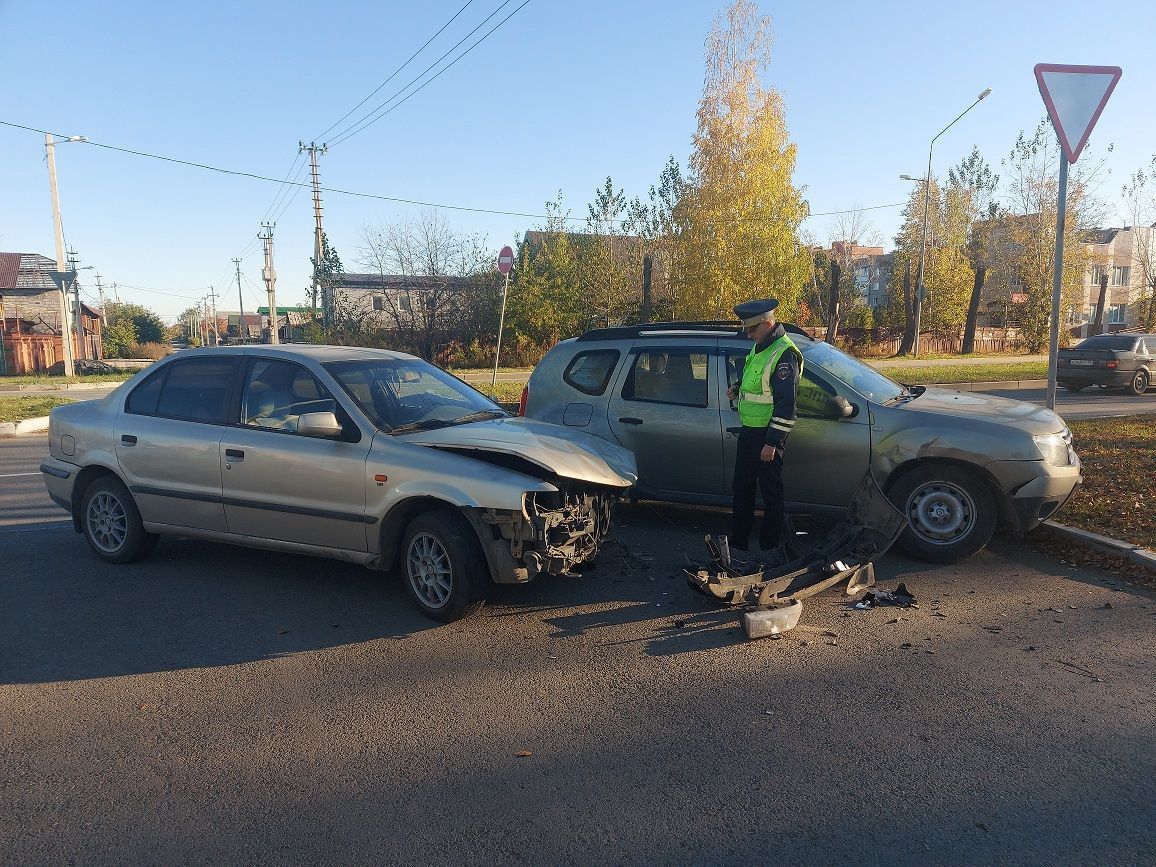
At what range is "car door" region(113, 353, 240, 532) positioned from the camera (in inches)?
226

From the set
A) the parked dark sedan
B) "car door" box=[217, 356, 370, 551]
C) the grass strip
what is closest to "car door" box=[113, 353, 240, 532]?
"car door" box=[217, 356, 370, 551]

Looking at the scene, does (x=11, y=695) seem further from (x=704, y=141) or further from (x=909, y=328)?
(x=909, y=328)

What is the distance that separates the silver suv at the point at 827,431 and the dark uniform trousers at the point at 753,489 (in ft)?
1.60

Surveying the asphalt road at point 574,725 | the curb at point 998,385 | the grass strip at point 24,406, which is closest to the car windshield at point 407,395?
the asphalt road at point 574,725

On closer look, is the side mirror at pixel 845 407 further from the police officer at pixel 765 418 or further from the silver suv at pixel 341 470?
the silver suv at pixel 341 470

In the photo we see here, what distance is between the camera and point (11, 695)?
163 inches

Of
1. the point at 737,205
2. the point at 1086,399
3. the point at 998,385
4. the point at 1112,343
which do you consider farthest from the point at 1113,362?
the point at 737,205

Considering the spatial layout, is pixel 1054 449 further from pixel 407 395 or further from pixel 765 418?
pixel 407 395

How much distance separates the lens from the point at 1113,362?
64.2 feet

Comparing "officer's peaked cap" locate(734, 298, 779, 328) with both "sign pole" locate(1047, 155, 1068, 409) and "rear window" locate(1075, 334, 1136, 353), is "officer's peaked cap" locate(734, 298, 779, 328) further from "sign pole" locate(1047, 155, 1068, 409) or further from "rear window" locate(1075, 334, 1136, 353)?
"rear window" locate(1075, 334, 1136, 353)

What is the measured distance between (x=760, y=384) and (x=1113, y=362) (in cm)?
1780

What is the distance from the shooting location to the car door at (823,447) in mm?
6262

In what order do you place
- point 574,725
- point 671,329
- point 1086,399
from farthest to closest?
point 1086,399
point 671,329
point 574,725

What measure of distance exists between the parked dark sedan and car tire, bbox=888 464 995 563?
16432mm
